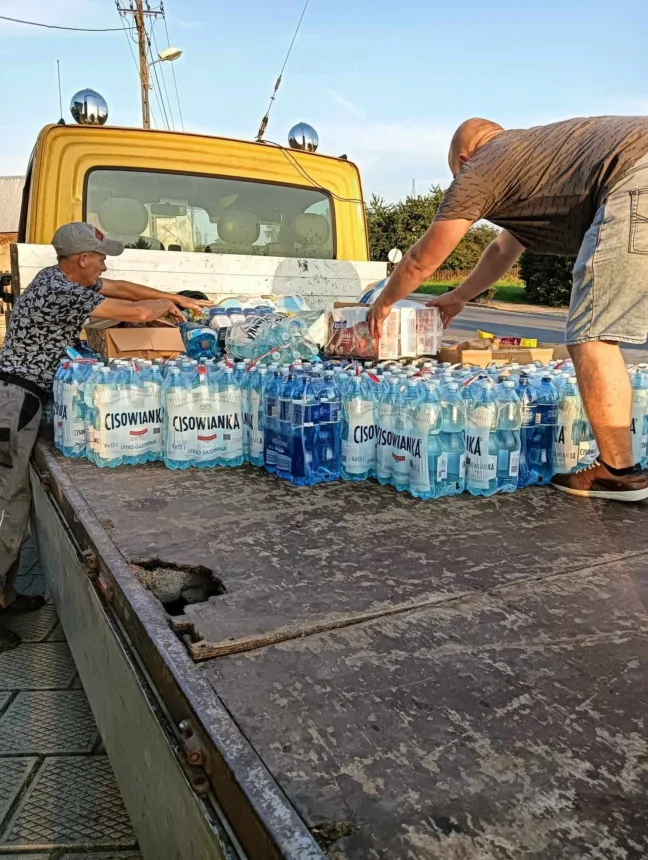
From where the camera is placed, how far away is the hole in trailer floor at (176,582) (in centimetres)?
173

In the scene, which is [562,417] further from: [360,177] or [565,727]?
[360,177]

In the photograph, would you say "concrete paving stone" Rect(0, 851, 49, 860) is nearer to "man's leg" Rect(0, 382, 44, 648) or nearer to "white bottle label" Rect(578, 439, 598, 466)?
"man's leg" Rect(0, 382, 44, 648)

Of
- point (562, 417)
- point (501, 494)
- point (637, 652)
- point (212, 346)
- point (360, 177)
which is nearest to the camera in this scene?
point (637, 652)

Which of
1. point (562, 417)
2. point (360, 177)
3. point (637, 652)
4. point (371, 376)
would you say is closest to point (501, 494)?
point (562, 417)

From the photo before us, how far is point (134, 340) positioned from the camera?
11.3 ft

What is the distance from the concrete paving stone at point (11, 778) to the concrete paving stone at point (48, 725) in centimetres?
5

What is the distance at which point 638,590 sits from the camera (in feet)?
5.60

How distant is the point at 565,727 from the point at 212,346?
111 inches

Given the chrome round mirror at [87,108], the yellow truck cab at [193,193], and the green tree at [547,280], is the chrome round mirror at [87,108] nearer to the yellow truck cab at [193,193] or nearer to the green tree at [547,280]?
the yellow truck cab at [193,193]

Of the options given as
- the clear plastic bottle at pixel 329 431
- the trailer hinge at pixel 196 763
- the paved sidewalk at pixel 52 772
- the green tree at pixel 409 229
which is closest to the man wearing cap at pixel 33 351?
the paved sidewalk at pixel 52 772

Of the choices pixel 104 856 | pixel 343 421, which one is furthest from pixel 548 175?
pixel 104 856

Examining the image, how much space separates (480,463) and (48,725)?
1801mm

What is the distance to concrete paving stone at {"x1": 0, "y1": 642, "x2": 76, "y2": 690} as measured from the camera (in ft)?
8.99

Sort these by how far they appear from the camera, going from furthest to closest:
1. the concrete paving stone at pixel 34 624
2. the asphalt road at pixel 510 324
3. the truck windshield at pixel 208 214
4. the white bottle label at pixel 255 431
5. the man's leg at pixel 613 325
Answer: the asphalt road at pixel 510 324
the truck windshield at pixel 208 214
the concrete paving stone at pixel 34 624
the white bottle label at pixel 255 431
the man's leg at pixel 613 325
